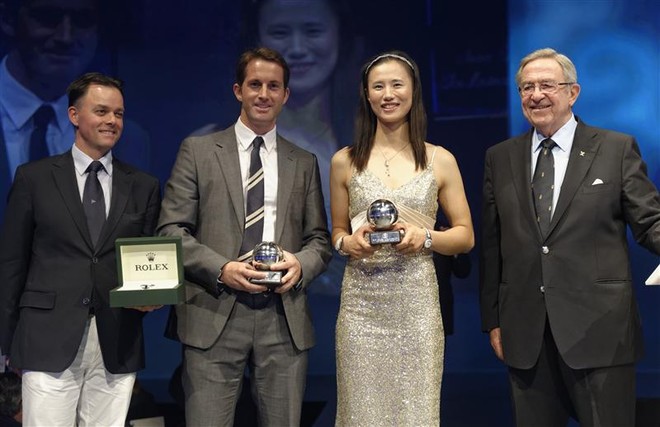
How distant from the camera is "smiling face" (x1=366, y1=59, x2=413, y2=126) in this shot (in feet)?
11.1

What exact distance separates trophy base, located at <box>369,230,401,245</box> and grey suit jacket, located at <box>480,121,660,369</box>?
59cm

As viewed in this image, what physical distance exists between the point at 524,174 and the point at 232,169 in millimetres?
1258

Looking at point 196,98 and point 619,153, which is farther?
point 196,98

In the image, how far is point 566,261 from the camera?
10.7ft

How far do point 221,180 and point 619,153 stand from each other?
1683mm

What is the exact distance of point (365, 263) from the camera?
3.35 m

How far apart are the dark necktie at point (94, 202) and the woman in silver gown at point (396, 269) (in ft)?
3.34

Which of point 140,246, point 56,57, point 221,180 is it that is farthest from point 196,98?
point 140,246

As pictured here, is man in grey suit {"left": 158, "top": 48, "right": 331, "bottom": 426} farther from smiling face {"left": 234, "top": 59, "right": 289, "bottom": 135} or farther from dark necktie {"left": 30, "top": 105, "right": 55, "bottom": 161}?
dark necktie {"left": 30, "top": 105, "right": 55, "bottom": 161}

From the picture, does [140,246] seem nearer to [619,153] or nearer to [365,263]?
[365,263]

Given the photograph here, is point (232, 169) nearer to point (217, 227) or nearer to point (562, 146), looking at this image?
point (217, 227)

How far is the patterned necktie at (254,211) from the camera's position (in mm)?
3375

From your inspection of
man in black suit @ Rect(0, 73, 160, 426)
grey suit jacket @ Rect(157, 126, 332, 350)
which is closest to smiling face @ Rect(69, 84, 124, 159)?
man in black suit @ Rect(0, 73, 160, 426)

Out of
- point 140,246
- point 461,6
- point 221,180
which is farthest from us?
point 461,6
